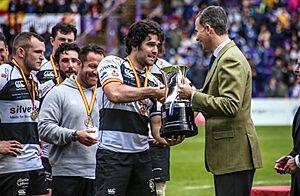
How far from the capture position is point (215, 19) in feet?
24.1

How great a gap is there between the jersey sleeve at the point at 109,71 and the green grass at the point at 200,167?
20.9ft

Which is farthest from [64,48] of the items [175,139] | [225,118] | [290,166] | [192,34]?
[192,34]

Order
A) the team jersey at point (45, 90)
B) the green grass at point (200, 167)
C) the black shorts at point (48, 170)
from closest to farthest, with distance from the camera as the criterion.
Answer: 1. the black shorts at point (48, 170)
2. the team jersey at point (45, 90)
3. the green grass at point (200, 167)

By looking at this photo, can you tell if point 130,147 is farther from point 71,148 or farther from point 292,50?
point 292,50

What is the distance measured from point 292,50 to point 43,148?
24.2m

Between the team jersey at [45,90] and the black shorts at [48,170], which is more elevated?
the team jersey at [45,90]

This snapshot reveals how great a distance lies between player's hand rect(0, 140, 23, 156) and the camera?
8602mm

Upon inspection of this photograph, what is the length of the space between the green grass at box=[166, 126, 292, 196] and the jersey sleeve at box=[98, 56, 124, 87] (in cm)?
639

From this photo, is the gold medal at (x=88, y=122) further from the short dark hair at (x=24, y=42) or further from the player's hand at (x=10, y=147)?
the short dark hair at (x=24, y=42)

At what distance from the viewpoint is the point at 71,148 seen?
862 cm

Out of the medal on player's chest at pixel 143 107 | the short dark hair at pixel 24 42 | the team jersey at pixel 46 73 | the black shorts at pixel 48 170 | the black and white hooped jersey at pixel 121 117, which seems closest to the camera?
the black and white hooped jersey at pixel 121 117

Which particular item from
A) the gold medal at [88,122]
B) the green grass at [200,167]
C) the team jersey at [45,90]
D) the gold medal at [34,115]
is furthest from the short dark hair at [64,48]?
the green grass at [200,167]

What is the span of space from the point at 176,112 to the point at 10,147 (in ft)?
6.84

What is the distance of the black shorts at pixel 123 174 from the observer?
26.0 ft
